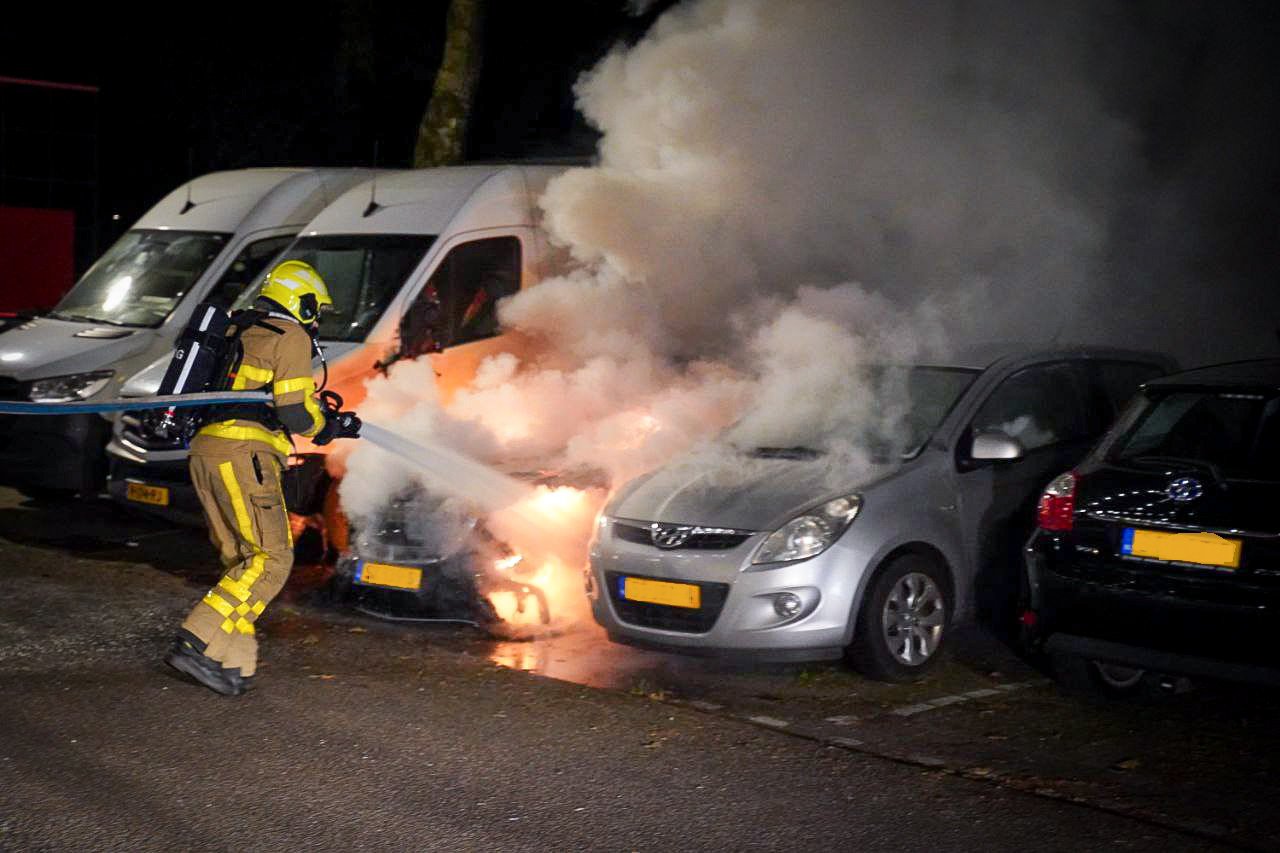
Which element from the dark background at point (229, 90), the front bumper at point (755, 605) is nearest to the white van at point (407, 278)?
the front bumper at point (755, 605)

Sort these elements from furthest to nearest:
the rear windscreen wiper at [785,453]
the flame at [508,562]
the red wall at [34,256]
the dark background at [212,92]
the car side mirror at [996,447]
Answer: the red wall at [34,256], the dark background at [212,92], the flame at [508,562], the rear windscreen wiper at [785,453], the car side mirror at [996,447]

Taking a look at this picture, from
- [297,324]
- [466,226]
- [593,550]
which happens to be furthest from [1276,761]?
[466,226]

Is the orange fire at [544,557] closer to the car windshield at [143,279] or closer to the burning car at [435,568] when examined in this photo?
the burning car at [435,568]

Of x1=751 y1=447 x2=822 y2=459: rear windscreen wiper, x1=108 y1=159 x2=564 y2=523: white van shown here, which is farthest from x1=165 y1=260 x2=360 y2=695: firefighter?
x1=108 y1=159 x2=564 y2=523: white van

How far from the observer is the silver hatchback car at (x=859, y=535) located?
7105 mm

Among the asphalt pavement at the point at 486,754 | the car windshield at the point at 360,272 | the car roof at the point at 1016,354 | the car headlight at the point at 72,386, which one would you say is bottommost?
the asphalt pavement at the point at 486,754

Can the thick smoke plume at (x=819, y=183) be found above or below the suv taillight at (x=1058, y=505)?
above

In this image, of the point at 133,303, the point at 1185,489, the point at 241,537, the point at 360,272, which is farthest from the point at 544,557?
the point at 133,303

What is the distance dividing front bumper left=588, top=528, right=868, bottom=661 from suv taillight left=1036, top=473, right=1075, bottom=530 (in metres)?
0.86

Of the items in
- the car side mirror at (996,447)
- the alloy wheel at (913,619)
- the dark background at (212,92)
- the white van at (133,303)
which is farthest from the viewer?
the dark background at (212,92)

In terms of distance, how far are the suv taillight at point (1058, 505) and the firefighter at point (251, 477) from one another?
328cm

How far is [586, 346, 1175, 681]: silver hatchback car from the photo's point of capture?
711 cm

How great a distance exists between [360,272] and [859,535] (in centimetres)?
527

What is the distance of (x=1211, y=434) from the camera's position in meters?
6.55
